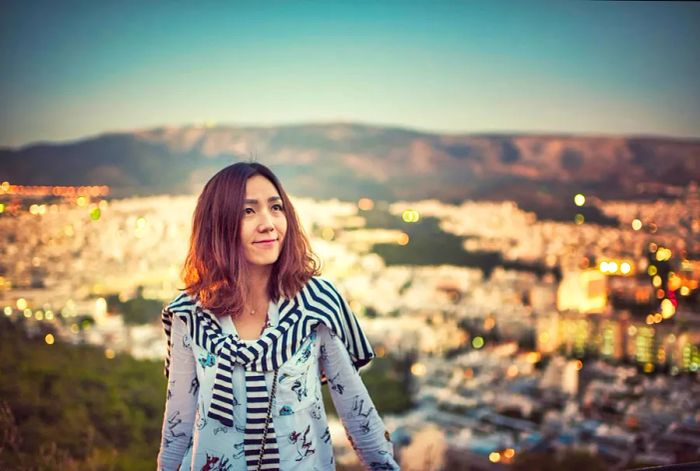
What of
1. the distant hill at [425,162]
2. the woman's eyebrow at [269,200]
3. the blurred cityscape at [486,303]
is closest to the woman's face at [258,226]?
the woman's eyebrow at [269,200]

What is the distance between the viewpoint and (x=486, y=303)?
186 inches

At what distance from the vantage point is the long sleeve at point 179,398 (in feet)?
3.87

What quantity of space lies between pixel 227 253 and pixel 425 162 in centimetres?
387

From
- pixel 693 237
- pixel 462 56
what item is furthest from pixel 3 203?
pixel 693 237

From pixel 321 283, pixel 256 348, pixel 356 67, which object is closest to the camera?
pixel 256 348

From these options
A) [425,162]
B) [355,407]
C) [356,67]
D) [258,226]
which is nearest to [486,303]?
[425,162]

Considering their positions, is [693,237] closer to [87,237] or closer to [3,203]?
[87,237]

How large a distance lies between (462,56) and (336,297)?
3585 millimetres

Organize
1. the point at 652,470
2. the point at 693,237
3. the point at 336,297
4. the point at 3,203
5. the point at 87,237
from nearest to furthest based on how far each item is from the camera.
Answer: the point at 336,297, the point at 652,470, the point at 3,203, the point at 87,237, the point at 693,237

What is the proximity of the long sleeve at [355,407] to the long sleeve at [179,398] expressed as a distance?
25 centimetres

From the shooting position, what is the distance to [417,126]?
15.4 feet

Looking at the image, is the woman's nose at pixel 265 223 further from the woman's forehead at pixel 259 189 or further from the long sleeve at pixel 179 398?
the long sleeve at pixel 179 398

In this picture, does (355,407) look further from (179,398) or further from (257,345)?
(179,398)

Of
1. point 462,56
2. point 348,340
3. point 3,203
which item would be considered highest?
point 462,56
